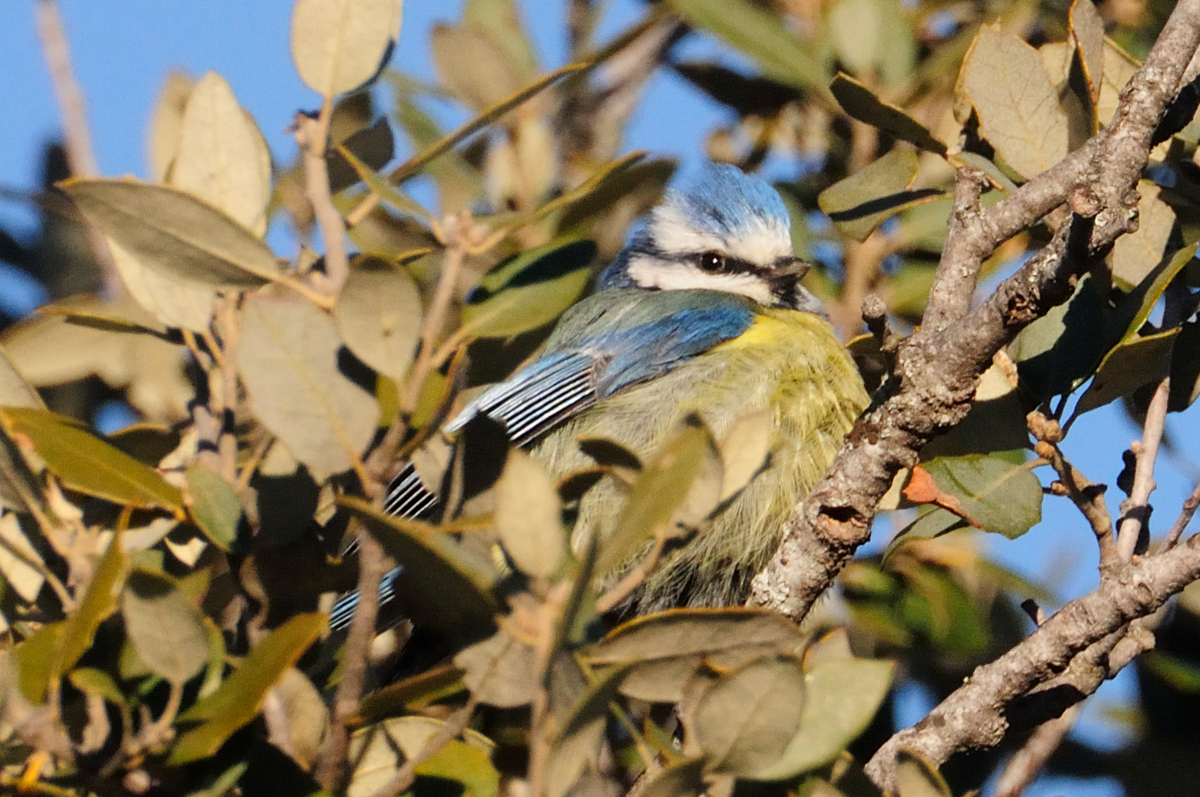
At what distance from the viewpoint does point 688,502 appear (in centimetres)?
138

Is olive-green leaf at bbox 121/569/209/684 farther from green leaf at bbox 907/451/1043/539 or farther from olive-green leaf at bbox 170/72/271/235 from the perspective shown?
green leaf at bbox 907/451/1043/539

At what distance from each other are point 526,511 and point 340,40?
0.80m

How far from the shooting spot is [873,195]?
224 cm

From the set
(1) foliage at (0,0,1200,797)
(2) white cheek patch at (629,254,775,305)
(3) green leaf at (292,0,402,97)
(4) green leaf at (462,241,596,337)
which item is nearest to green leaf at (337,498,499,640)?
(1) foliage at (0,0,1200,797)

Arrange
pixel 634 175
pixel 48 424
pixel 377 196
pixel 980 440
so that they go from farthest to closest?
pixel 980 440
pixel 634 175
pixel 377 196
pixel 48 424

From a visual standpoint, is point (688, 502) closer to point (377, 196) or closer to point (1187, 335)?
point (377, 196)

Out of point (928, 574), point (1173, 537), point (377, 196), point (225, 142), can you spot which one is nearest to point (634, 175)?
point (377, 196)

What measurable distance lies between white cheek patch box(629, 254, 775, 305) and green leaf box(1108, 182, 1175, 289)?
1.65 m

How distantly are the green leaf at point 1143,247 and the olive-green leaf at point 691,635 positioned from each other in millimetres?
1114

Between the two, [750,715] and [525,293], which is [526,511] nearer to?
[750,715]

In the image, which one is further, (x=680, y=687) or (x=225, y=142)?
(x=225, y=142)

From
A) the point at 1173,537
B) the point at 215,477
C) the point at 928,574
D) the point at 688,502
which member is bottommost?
the point at 928,574

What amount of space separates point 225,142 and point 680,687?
103 centimetres

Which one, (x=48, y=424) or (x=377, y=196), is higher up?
(x=377, y=196)
